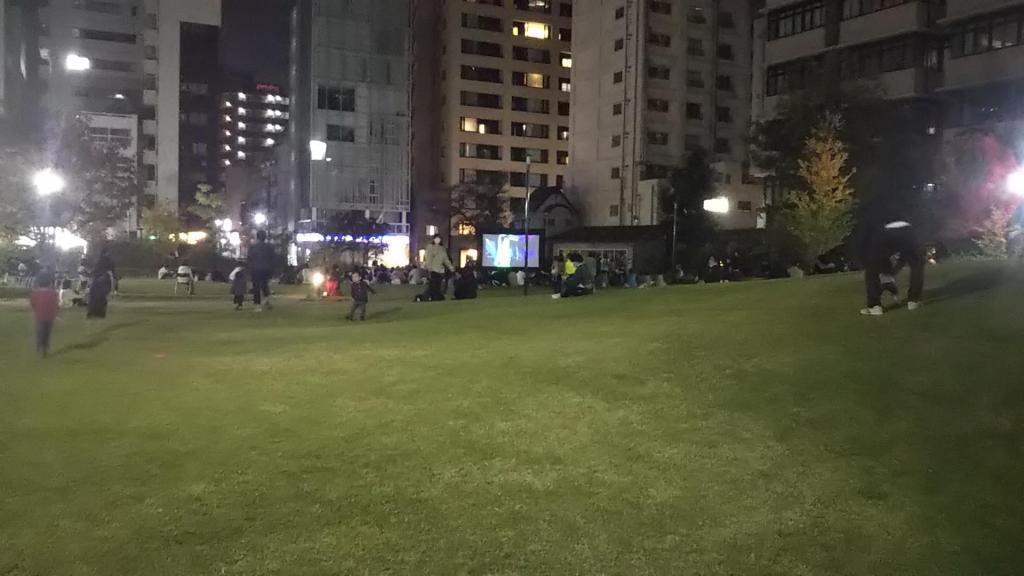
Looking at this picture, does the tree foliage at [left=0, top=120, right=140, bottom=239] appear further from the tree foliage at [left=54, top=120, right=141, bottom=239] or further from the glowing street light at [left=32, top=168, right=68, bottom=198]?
the glowing street light at [left=32, top=168, right=68, bottom=198]

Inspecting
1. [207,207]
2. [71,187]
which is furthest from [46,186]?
[207,207]

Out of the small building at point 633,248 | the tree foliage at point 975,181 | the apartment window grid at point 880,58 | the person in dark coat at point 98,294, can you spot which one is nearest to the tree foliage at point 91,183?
the person in dark coat at point 98,294

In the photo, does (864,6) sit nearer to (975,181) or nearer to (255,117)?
(975,181)

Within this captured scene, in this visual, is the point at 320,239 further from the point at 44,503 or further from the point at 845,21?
the point at 44,503

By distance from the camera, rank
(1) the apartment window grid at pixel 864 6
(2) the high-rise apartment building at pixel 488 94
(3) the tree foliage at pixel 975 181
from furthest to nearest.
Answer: (2) the high-rise apartment building at pixel 488 94 < (1) the apartment window grid at pixel 864 6 < (3) the tree foliage at pixel 975 181

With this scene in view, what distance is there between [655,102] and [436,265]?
42296 millimetres

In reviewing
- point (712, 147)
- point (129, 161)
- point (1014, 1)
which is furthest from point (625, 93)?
point (129, 161)

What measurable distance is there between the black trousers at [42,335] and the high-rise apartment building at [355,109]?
185 ft

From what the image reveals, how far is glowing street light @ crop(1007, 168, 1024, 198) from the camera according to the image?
2775 centimetres

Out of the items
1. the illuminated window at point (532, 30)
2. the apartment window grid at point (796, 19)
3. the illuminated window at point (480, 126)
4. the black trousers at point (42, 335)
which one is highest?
the illuminated window at point (532, 30)

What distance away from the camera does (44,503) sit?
6.18 metres

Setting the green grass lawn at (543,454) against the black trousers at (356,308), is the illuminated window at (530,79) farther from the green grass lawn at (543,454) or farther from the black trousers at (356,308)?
the green grass lawn at (543,454)

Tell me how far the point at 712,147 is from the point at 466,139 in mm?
27924

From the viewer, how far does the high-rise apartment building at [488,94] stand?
81188 millimetres
